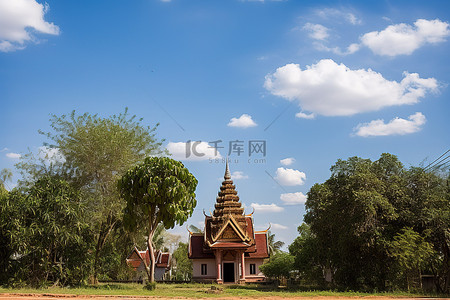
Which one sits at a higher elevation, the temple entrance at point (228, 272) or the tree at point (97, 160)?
the tree at point (97, 160)

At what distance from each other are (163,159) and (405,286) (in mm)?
15908

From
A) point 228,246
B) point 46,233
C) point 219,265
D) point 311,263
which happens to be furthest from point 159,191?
point 311,263

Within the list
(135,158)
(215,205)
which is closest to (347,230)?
(135,158)

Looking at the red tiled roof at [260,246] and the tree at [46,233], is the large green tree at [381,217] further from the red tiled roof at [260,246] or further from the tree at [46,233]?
the tree at [46,233]

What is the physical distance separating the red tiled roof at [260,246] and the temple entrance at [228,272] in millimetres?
2431

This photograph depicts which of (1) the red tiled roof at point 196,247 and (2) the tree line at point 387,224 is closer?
(2) the tree line at point 387,224

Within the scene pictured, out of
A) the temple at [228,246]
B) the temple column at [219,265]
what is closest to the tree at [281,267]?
the temple at [228,246]

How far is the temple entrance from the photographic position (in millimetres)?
34406

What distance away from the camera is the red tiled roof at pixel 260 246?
3647 cm

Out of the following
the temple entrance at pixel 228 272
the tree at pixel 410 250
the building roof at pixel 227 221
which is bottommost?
the temple entrance at pixel 228 272

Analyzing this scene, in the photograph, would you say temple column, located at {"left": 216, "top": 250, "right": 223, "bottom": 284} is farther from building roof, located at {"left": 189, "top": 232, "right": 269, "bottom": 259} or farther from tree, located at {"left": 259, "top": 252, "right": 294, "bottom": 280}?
tree, located at {"left": 259, "top": 252, "right": 294, "bottom": 280}

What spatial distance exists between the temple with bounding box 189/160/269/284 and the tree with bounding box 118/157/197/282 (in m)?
10.2

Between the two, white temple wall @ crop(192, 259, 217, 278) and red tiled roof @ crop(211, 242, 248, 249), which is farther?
white temple wall @ crop(192, 259, 217, 278)

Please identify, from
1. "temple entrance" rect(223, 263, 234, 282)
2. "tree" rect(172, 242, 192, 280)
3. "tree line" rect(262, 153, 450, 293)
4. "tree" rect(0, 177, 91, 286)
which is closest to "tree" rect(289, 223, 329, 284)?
"tree line" rect(262, 153, 450, 293)
